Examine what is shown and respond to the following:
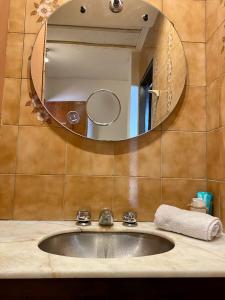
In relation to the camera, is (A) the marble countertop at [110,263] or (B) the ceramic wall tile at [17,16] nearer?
(A) the marble countertop at [110,263]

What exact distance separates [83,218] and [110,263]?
41cm

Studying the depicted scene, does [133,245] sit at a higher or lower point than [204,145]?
lower

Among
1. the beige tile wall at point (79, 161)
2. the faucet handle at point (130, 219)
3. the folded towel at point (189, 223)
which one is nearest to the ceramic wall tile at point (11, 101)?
the beige tile wall at point (79, 161)

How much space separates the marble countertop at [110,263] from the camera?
55 cm

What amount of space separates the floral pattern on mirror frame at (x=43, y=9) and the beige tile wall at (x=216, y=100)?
67cm

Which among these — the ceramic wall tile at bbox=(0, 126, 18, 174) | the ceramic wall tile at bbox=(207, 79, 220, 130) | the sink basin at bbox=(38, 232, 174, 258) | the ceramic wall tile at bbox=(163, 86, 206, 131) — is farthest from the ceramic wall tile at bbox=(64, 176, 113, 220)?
the ceramic wall tile at bbox=(207, 79, 220, 130)

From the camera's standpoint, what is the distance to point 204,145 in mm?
1113

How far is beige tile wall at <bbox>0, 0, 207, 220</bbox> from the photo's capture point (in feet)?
3.45

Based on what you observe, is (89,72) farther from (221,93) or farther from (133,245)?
(133,245)

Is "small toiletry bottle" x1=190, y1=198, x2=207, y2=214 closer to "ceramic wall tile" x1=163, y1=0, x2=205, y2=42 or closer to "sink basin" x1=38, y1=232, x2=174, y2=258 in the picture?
"sink basin" x1=38, y1=232, x2=174, y2=258

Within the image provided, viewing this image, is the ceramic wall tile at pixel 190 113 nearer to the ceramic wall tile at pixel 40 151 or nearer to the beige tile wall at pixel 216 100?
the beige tile wall at pixel 216 100

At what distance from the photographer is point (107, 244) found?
37.0 inches
